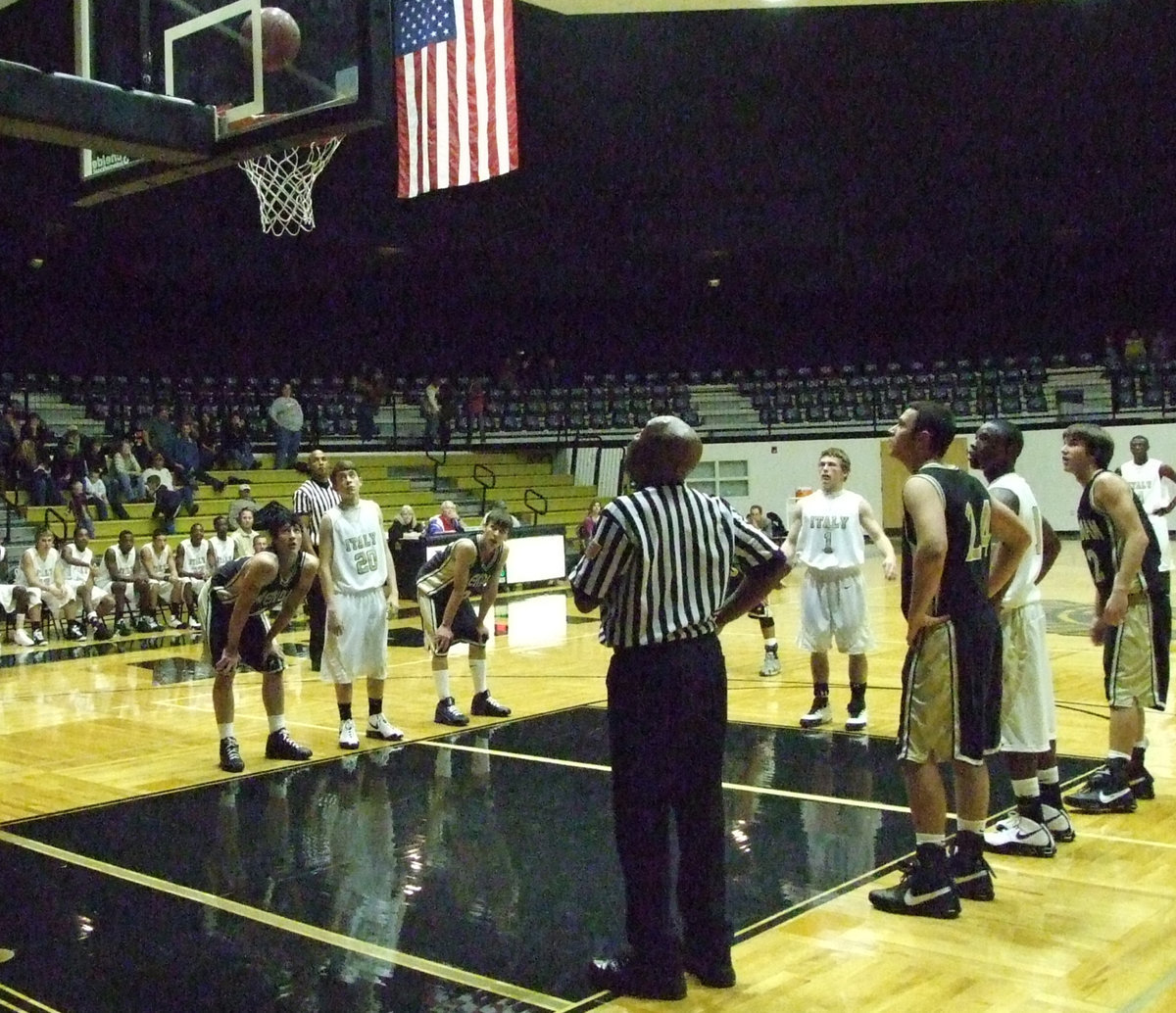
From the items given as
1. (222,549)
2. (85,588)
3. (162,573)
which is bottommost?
(85,588)

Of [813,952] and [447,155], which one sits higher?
[447,155]

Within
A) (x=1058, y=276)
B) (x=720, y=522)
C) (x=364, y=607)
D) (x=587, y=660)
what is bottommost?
(x=587, y=660)

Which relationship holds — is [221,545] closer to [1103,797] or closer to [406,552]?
[406,552]

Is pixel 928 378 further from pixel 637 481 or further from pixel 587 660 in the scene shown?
pixel 637 481

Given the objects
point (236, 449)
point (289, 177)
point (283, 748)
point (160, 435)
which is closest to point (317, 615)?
point (283, 748)

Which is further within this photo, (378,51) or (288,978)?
(378,51)

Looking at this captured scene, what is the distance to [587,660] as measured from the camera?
1114 cm

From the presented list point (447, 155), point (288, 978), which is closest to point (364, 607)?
point (288, 978)

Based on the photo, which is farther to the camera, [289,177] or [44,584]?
[44,584]

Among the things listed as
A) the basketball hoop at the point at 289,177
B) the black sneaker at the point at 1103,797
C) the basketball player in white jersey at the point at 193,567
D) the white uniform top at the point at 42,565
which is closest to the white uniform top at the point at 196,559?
the basketball player in white jersey at the point at 193,567

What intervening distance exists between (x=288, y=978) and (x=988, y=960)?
2.18 meters

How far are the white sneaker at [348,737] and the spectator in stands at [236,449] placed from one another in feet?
41.3

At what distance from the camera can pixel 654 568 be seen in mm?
3652

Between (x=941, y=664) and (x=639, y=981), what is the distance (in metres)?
1.54
